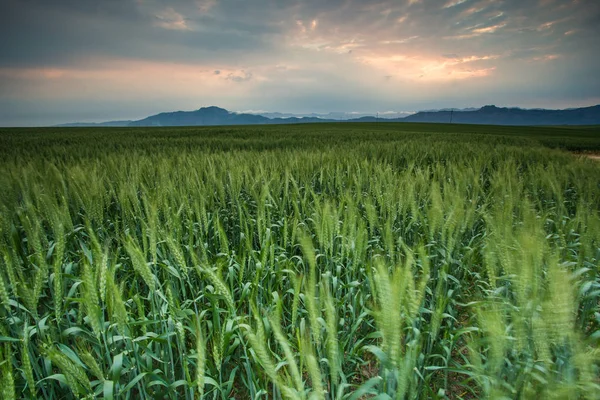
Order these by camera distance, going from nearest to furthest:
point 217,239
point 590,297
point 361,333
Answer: point 590,297
point 361,333
point 217,239

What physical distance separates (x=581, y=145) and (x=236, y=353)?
1281 inches

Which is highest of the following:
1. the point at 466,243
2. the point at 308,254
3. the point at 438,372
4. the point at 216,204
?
the point at 308,254

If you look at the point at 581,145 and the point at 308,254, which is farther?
the point at 581,145

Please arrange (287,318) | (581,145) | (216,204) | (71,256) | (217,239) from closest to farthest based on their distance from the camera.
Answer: (287,318)
(71,256)
(217,239)
(216,204)
(581,145)

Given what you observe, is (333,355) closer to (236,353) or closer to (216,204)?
(236,353)

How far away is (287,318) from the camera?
2.57 m

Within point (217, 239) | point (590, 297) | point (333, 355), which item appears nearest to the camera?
point (333, 355)

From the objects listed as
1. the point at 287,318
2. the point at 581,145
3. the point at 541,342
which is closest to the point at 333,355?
the point at 541,342

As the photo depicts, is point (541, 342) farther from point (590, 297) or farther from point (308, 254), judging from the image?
point (590, 297)

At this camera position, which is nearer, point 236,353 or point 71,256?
point 236,353

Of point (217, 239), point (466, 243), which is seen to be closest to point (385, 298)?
point (217, 239)

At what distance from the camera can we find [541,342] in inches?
43.5

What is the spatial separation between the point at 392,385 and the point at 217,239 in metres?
2.44

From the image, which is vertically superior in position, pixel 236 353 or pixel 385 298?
pixel 385 298
